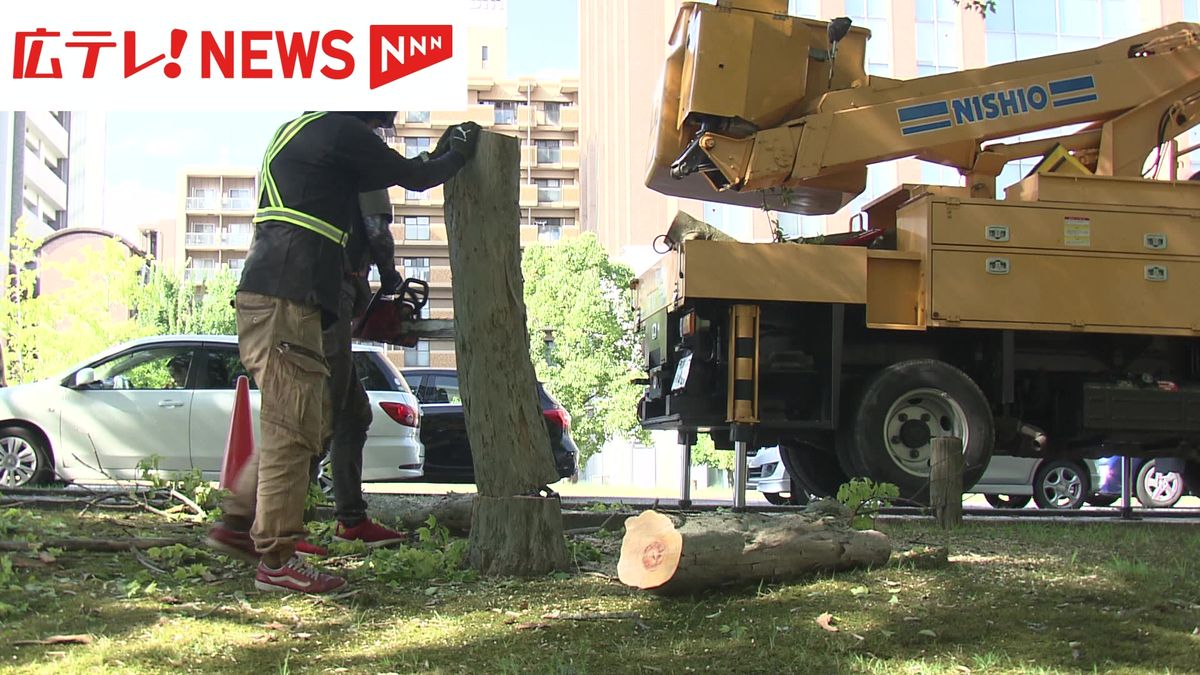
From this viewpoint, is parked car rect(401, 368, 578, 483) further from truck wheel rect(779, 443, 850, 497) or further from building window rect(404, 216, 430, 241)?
building window rect(404, 216, 430, 241)

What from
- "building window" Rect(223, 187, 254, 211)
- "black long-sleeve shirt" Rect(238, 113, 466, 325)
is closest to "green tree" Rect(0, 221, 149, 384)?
"black long-sleeve shirt" Rect(238, 113, 466, 325)

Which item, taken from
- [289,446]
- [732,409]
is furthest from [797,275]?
[289,446]

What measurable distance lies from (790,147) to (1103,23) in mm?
Answer: 34664

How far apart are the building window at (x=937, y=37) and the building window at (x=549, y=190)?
47104mm

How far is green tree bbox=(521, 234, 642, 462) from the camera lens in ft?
133

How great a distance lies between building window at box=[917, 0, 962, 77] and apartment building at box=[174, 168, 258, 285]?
60738 millimetres

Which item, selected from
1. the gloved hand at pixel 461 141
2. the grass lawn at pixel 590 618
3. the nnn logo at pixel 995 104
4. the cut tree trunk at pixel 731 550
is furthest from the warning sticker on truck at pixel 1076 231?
the gloved hand at pixel 461 141

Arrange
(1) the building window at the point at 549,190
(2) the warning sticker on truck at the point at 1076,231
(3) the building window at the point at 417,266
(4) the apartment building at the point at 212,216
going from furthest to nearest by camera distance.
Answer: (4) the apartment building at the point at 212,216 < (1) the building window at the point at 549,190 < (3) the building window at the point at 417,266 < (2) the warning sticker on truck at the point at 1076,231

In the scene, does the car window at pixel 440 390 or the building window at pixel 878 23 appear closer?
the car window at pixel 440 390

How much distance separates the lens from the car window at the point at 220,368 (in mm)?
10789

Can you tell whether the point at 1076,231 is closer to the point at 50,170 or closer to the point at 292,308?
the point at 292,308

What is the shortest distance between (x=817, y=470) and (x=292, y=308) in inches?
231

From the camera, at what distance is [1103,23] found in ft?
123

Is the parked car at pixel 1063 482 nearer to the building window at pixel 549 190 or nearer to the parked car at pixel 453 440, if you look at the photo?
the parked car at pixel 453 440
